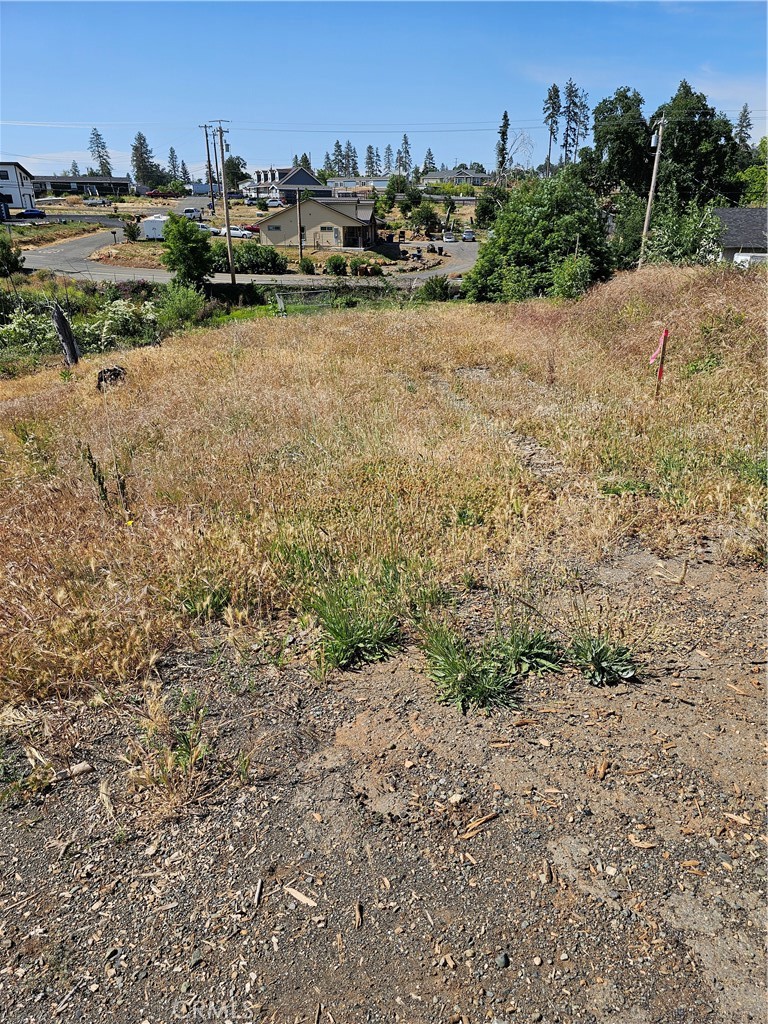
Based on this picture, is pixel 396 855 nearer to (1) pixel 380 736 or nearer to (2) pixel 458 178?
(1) pixel 380 736

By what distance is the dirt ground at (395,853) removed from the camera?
2.21 metres

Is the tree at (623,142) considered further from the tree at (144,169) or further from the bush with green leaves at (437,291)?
the tree at (144,169)

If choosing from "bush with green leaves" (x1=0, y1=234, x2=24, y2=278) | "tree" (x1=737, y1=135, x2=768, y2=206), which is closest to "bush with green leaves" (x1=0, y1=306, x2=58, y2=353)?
"bush with green leaves" (x1=0, y1=234, x2=24, y2=278)

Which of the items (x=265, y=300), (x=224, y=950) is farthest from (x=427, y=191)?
(x=224, y=950)

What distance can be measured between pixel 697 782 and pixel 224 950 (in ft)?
7.18

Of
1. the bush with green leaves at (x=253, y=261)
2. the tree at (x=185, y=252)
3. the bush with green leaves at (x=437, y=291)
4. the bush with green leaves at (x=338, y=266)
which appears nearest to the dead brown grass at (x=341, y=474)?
the bush with green leaves at (x=437, y=291)

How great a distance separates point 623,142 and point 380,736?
203 ft

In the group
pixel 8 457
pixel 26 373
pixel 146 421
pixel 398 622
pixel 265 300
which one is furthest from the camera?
pixel 265 300

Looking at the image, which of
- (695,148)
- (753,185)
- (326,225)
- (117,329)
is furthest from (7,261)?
(753,185)

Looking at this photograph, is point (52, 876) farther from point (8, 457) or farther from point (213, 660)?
point (8, 457)

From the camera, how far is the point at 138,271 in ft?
155

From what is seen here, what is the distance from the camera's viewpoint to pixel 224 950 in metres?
2.37

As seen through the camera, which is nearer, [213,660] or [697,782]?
[697,782]

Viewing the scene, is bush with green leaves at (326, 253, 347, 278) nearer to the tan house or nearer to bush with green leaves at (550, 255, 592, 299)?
the tan house
